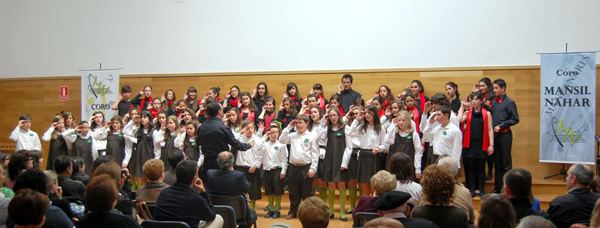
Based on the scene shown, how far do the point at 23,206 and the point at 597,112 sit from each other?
7.97 m

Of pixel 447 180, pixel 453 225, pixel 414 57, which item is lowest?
pixel 453 225

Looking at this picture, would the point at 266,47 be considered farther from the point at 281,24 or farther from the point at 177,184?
the point at 177,184

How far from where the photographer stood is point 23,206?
281 centimetres

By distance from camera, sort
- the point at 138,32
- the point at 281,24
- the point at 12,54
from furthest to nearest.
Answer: the point at 12,54
the point at 138,32
the point at 281,24

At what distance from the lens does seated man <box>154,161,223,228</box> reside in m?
3.73

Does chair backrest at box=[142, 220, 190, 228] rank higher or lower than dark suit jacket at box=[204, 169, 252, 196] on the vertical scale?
lower

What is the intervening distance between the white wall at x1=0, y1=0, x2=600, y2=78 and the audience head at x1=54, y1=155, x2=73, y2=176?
5.63 metres

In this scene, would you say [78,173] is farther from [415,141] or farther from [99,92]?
[99,92]

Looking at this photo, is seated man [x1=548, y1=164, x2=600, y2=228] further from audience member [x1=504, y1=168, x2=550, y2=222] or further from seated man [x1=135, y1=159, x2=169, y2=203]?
seated man [x1=135, y1=159, x2=169, y2=203]

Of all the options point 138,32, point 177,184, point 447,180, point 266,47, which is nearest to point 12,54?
point 138,32

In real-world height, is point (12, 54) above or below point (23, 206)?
above

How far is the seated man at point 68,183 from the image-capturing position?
4070 mm

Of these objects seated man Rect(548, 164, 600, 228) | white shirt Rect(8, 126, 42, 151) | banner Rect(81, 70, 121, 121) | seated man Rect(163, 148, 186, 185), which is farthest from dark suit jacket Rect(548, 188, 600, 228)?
banner Rect(81, 70, 121, 121)

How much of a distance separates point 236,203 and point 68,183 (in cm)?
142
